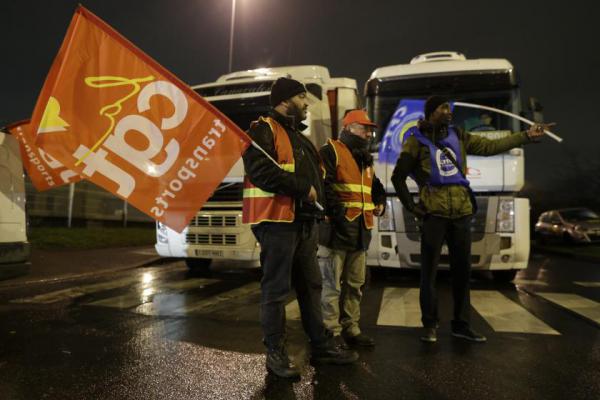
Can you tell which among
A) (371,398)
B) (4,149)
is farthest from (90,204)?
(371,398)

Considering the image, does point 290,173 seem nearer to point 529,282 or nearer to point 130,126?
point 130,126

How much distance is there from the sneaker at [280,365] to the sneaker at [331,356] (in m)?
0.28

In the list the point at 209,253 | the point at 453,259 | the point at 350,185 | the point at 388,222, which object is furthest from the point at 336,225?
the point at 209,253

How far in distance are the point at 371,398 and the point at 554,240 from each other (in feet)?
65.6

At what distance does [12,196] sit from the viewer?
4578 millimetres

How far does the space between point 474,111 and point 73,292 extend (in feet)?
21.2

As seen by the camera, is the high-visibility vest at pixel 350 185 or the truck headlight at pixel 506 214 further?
the truck headlight at pixel 506 214

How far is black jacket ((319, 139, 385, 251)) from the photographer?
3.97 meters

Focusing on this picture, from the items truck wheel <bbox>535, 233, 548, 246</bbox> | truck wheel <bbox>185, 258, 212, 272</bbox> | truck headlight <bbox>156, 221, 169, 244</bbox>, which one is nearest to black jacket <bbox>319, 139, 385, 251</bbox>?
truck headlight <bbox>156, 221, 169, 244</bbox>

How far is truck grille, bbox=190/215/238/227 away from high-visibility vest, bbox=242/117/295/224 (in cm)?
428

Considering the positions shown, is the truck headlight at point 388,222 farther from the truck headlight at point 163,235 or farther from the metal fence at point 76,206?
the metal fence at point 76,206

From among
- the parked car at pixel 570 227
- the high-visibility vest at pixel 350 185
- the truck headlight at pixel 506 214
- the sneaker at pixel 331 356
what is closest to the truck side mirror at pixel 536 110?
the truck headlight at pixel 506 214

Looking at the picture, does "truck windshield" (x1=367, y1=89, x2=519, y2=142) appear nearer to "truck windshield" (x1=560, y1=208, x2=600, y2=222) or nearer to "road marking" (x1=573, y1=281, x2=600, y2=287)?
"road marking" (x1=573, y1=281, x2=600, y2=287)

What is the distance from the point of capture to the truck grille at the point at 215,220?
7.68 meters
